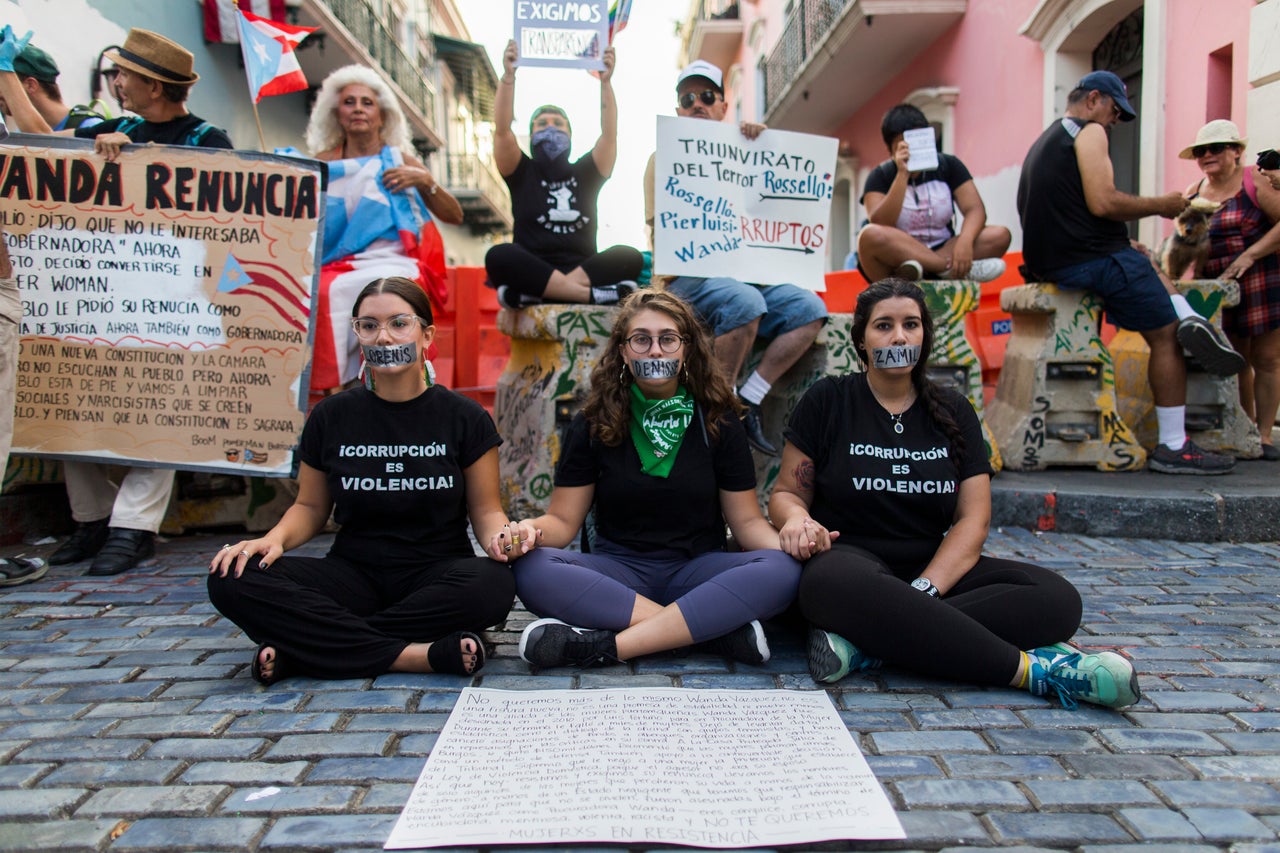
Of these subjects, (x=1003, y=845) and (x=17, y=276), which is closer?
(x=1003, y=845)

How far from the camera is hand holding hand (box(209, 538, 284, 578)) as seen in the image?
2660 millimetres

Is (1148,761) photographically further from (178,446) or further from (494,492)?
(178,446)

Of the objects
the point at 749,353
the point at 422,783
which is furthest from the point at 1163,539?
the point at 422,783

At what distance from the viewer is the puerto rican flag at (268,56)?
5.15m

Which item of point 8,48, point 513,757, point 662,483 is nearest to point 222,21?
point 8,48

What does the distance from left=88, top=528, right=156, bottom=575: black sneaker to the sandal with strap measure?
5.94ft

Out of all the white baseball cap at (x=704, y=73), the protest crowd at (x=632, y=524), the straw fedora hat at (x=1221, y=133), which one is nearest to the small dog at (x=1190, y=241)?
the straw fedora hat at (x=1221, y=133)

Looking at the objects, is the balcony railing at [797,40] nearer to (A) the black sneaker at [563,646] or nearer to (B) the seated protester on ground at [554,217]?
(B) the seated protester on ground at [554,217]

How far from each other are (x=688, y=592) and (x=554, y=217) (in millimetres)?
2696

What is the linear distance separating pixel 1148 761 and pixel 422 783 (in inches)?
65.5

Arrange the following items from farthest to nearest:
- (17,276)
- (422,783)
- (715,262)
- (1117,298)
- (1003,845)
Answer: (1117,298) < (715,262) < (17,276) < (422,783) < (1003,845)

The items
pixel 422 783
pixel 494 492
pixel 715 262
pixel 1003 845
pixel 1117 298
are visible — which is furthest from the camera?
pixel 1117 298

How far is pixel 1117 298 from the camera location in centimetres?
529

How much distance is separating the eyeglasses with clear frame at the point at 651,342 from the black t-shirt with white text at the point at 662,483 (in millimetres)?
293
